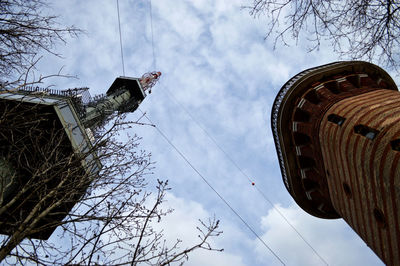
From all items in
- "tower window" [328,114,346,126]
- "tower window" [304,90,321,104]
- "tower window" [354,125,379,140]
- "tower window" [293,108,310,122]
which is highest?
"tower window" [304,90,321,104]

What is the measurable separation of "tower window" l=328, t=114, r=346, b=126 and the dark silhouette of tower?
2.5 inches

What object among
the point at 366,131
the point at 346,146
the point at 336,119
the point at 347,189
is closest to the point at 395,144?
the point at 366,131

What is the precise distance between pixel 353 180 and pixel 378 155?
2.41 m

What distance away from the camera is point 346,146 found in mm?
11797

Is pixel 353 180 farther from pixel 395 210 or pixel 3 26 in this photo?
pixel 3 26

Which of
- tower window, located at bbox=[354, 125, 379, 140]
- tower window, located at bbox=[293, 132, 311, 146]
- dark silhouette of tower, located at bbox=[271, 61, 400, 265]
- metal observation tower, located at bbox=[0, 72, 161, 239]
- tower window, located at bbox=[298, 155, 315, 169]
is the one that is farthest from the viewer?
tower window, located at bbox=[298, 155, 315, 169]

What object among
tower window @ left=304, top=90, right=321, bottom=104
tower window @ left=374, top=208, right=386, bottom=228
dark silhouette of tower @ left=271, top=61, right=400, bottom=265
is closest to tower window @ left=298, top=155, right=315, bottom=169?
dark silhouette of tower @ left=271, top=61, right=400, bottom=265

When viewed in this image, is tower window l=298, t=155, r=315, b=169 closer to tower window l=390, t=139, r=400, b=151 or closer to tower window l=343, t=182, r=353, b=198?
tower window l=343, t=182, r=353, b=198

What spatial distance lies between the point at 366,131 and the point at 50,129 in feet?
58.1

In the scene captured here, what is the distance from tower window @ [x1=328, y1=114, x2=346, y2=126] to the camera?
41.4 ft

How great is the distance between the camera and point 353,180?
38.2ft

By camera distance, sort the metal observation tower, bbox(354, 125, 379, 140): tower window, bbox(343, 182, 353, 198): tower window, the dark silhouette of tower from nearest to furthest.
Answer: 1. the metal observation tower
2. the dark silhouette of tower
3. bbox(354, 125, 379, 140): tower window
4. bbox(343, 182, 353, 198): tower window

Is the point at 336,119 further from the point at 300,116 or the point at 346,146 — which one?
the point at 300,116

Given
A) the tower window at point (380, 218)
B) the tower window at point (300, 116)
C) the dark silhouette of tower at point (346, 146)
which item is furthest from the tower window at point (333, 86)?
the tower window at point (380, 218)
